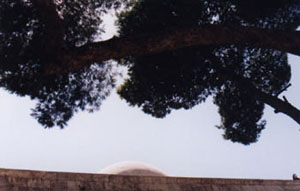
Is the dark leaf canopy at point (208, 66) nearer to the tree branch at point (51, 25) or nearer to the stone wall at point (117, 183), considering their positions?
the tree branch at point (51, 25)

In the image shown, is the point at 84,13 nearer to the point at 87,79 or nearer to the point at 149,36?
the point at 87,79

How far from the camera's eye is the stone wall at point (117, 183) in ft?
19.2

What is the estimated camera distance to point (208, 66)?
1321 centimetres

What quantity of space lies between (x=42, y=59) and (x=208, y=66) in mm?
6864

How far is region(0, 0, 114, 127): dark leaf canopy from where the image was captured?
1019cm

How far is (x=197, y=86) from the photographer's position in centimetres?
1347

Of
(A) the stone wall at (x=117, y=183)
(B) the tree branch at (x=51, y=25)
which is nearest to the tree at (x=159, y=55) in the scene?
(B) the tree branch at (x=51, y=25)

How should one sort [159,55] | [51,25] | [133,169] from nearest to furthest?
[51,25], [133,169], [159,55]

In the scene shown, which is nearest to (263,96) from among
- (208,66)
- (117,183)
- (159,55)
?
(208,66)

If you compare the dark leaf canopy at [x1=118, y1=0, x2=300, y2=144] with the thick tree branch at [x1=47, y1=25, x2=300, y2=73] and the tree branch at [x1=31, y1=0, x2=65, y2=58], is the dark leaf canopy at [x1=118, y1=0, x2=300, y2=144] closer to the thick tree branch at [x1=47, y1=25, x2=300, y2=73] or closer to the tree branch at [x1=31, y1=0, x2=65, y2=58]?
the thick tree branch at [x1=47, y1=25, x2=300, y2=73]

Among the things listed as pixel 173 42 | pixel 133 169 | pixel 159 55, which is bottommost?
pixel 133 169

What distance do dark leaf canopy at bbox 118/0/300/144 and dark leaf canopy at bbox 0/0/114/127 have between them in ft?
5.73

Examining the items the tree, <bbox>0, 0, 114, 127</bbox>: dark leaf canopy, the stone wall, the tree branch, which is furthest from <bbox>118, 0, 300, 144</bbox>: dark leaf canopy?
the stone wall

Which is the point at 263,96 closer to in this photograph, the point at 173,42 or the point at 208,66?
the point at 208,66
